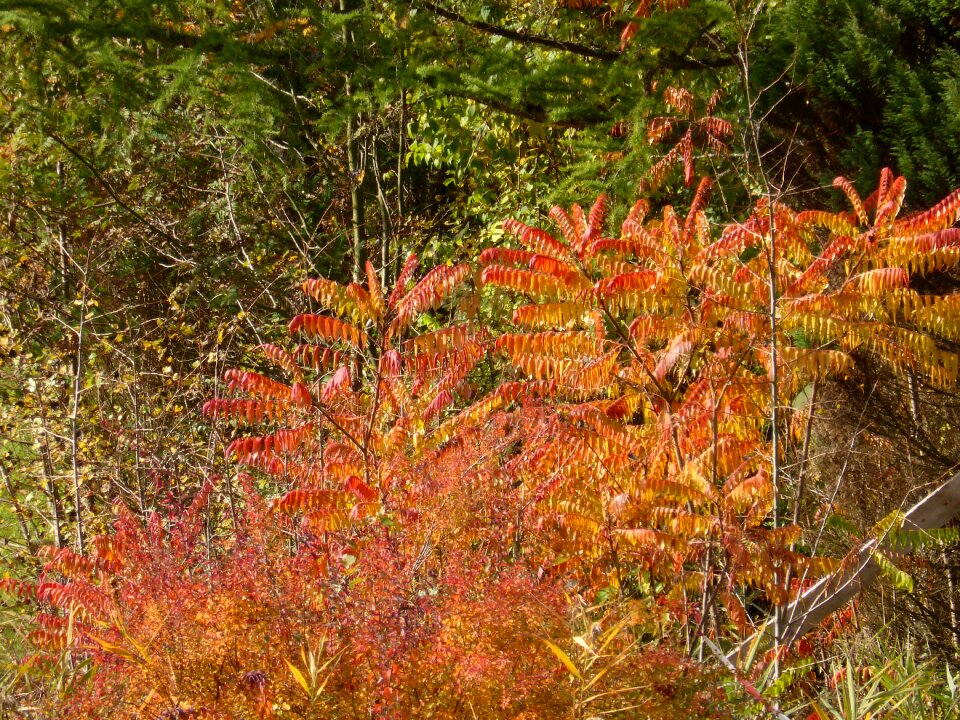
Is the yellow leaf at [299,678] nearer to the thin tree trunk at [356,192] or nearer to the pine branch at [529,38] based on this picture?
the pine branch at [529,38]

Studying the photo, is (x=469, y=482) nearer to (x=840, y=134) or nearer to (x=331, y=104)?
A: (x=840, y=134)

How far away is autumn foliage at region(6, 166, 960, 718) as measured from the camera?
10.2 feet

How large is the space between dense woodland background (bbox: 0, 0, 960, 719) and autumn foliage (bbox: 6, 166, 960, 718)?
0.06ft

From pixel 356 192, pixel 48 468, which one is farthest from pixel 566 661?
pixel 356 192

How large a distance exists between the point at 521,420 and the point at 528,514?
0.47m

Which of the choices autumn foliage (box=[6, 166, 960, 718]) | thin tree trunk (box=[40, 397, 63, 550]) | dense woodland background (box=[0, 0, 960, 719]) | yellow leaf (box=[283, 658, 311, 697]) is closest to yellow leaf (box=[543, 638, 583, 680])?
autumn foliage (box=[6, 166, 960, 718])

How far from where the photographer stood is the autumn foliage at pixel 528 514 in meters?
Answer: 3.10

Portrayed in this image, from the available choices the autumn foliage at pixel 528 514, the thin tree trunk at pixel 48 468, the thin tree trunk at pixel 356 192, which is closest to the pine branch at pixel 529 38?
the autumn foliage at pixel 528 514

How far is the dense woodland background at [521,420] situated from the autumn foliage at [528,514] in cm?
2

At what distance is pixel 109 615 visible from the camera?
416 centimetres

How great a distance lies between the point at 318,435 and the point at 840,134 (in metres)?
3.59

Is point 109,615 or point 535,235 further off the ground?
point 535,235

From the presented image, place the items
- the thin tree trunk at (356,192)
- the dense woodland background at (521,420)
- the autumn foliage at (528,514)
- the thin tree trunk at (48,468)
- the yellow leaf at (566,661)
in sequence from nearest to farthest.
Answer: the yellow leaf at (566,661)
the autumn foliage at (528,514)
the dense woodland background at (521,420)
the thin tree trunk at (48,468)
the thin tree trunk at (356,192)

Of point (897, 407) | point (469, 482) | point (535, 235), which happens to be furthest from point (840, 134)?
point (469, 482)
